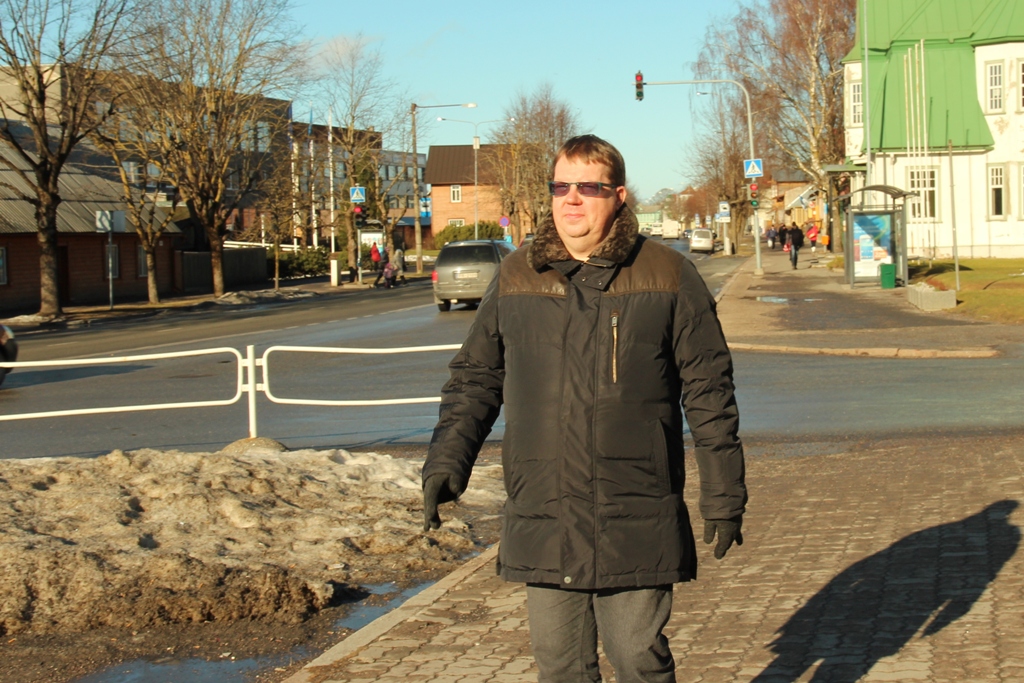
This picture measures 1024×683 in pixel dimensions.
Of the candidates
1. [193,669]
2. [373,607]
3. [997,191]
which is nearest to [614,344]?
[193,669]

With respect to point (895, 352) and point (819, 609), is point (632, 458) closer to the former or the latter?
point (819, 609)

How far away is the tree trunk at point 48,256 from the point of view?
108 feet

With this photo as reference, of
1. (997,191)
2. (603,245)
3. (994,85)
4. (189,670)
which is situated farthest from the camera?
(994,85)

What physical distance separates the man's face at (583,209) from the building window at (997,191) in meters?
47.2

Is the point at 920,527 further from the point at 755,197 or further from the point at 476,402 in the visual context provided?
the point at 755,197

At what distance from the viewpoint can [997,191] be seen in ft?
155

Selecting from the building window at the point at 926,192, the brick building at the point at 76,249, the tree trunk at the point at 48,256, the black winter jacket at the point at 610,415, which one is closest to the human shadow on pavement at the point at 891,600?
the black winter jacket at the point at 610,415

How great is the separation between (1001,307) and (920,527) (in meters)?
17.8

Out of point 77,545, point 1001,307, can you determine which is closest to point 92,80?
point 1001,307

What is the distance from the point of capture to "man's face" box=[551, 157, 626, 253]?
3.46 metres

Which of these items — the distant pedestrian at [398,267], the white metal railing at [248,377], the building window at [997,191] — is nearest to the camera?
the white metal railing at [248,377]

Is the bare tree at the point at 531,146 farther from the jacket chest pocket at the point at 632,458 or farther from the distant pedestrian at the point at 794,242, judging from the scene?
the jacket chest pocket at the point at 632,458

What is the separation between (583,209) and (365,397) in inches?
435

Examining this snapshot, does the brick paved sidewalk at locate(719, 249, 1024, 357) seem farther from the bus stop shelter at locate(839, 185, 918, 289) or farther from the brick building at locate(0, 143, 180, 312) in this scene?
the brick building at locate(0, 143, 180, 312)
